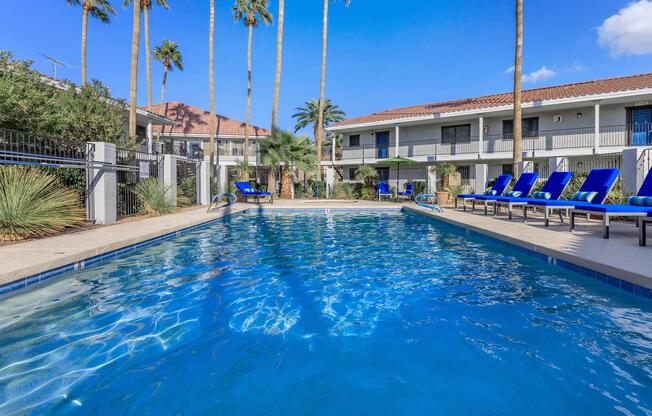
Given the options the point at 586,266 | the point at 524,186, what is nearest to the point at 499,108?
the point at 524,186

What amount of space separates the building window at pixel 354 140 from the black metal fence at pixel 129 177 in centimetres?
1847

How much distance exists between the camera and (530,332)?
3207mm

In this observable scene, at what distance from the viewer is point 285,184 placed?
22234mm

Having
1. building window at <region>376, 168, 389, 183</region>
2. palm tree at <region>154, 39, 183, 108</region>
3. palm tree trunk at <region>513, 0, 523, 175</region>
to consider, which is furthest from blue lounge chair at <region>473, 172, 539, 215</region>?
palm tree at <region>154, 39, 183, 108</region>

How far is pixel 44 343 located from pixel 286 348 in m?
1.96

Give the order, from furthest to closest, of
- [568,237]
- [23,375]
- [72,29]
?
[72,29] < [568,237] < [23,375]

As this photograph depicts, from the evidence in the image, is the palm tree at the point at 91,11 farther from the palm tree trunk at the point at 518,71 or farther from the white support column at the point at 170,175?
the palm tree trunk at the point at 518,71

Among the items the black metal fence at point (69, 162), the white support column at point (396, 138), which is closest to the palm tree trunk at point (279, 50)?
the white support column at point (396, 138)

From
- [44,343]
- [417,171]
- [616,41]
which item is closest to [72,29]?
[417,171]

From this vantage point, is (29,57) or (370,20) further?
(370,20)

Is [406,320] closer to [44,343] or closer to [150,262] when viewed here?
[44,343]

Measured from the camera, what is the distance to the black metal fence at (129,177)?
10656 mm

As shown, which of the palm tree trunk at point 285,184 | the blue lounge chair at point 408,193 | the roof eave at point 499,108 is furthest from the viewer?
the palm tree trunk at point 285,184

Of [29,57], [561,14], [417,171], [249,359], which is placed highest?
[561,14]
